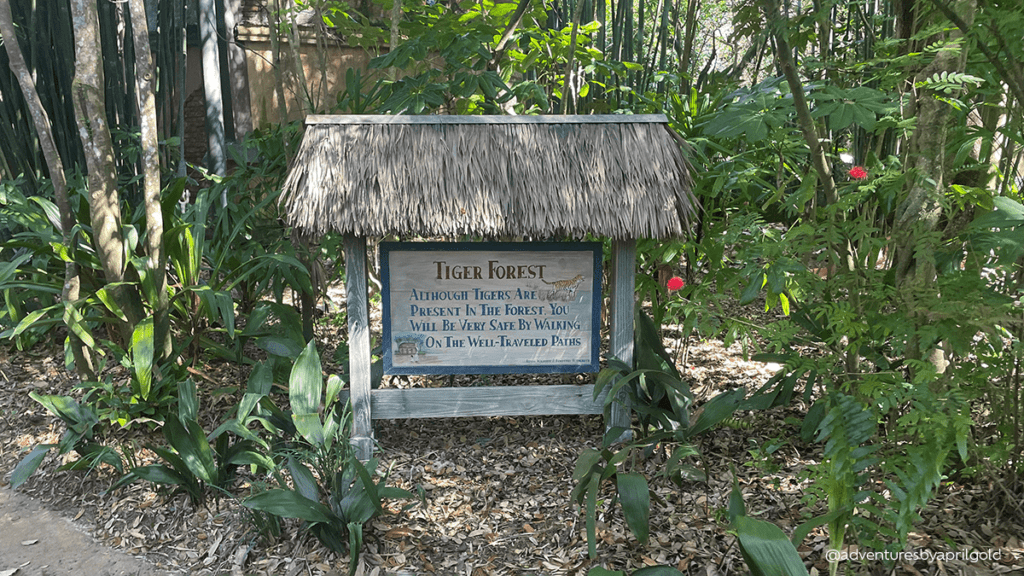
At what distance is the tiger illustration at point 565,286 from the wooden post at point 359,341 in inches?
31.5

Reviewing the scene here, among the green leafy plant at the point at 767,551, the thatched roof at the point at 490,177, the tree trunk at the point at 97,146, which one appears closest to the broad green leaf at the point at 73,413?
the tree trunk at the point at 97,146

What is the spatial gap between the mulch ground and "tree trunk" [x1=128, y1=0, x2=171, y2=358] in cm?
41

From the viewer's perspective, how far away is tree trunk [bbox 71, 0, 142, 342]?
2.98 m

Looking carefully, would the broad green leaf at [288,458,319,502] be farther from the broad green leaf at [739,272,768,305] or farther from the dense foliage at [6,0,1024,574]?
the broad green leaf at [739,272,768,305]

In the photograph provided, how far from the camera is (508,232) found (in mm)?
2719

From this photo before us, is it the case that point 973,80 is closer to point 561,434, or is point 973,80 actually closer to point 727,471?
point 727,471

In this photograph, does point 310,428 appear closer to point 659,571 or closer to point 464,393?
point 464,393

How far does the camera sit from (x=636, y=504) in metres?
2.30

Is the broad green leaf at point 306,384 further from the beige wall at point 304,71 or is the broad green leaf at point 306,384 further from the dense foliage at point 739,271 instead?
the beige wall at point 304,71

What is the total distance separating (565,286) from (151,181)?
1.98m

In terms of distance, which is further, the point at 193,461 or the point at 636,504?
the point at 193,461

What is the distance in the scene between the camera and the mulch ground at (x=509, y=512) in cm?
234

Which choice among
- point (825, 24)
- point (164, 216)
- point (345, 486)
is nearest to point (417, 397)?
point (345, 486)

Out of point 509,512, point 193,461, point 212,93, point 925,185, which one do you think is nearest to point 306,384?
point 193,461
